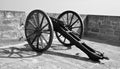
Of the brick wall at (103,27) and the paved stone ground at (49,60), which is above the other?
the brick wall at (103,27)

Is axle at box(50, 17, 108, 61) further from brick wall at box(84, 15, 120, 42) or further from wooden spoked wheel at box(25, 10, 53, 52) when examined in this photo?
brick wall at box(84, 15, 120, 42)

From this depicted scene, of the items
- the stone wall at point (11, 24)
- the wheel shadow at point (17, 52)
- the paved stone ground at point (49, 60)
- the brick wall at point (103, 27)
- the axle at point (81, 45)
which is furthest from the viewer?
the brick wall at point (103, 27)

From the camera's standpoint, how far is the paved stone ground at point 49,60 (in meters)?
3.07

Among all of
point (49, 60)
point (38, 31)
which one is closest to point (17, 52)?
point (38, 31)

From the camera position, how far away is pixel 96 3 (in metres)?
6.55

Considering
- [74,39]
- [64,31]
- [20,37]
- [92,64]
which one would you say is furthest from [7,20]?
[92,64]

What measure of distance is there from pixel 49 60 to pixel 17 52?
2.93 feet

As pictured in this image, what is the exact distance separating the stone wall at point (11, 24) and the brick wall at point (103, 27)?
2867 mm

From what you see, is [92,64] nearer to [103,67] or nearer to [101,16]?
[103,67]

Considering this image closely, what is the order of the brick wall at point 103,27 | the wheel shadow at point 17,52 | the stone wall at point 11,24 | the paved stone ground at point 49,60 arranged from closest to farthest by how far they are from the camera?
1. the paved stone ground at point 49,60
2. the wheel shadow at point 17,52
3. the stone wall at point 11,24
4. the brick wall at point 103,27

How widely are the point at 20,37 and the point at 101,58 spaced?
2.39 m

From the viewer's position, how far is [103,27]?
243 inches

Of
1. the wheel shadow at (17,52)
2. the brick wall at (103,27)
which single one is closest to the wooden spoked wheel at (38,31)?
the wheel shadow at (17,52)

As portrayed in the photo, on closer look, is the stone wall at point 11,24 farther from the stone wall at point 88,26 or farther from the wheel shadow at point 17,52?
the wheel shadow at point 17,52
